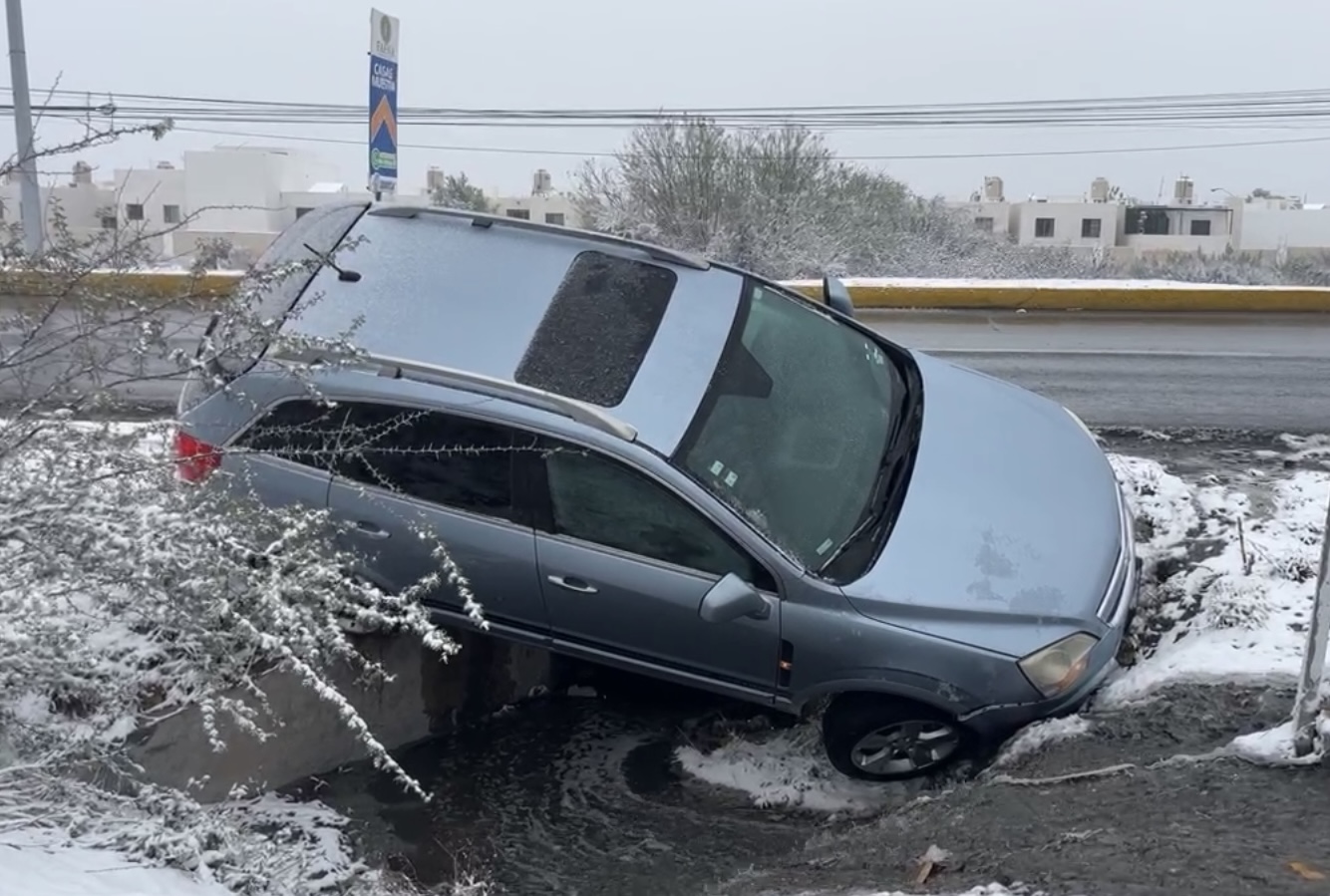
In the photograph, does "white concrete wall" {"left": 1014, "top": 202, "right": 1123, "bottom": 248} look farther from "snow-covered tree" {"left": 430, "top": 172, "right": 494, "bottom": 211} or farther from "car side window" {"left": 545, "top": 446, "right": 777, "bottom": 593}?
"car side window" {"left": 545, "top": 446, "right": 777, "bottom": 593}

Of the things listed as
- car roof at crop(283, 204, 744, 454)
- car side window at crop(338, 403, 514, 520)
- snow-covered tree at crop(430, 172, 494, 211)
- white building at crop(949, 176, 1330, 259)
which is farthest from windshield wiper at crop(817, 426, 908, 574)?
white building at crop(949, 176, 1330, 259)

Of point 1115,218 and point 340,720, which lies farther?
point 1115,218

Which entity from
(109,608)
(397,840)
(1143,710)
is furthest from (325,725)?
(1143,710)

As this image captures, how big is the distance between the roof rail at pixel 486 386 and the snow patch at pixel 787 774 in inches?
60.7

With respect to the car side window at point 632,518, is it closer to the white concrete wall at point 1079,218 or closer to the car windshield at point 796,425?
the car windshield at point 796,425

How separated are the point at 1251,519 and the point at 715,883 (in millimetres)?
3470

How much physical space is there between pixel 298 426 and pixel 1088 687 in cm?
321

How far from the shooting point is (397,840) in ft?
14.8

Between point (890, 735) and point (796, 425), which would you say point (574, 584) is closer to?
point (796, 425)

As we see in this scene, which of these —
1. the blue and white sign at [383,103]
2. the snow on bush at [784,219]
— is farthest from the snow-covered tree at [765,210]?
the blue and white sign at [383,103]

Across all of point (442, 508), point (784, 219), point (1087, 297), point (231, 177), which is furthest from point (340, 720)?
point (231, 177)

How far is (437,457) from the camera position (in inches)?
183

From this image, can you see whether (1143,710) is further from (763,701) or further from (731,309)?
(731,309)

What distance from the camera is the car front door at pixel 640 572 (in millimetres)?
4438
